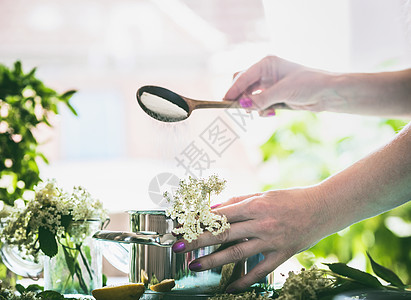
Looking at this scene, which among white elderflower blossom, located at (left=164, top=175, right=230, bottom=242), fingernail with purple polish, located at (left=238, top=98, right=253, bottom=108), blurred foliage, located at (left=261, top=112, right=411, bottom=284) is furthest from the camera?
blurred foliage, located at (left=261, top=112, right=411, bottom=284)

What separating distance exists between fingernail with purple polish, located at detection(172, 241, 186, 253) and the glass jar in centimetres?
19

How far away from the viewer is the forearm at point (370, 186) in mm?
569

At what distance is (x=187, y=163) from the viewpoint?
2.31 ft

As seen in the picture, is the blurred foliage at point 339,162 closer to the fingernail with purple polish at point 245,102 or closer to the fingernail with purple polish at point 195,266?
the fingernail with purple polish at point 245,102

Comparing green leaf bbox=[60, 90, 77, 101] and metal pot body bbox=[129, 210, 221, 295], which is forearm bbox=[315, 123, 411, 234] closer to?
metal pot body bbox=[129, 210, 221, 295]

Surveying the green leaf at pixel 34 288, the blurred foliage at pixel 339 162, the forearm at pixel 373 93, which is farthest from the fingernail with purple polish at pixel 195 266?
the blurred foliage at pixel 339 162

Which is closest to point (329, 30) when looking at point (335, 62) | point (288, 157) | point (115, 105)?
point (335, 62)

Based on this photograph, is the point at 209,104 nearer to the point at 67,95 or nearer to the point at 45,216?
the point at 45,216

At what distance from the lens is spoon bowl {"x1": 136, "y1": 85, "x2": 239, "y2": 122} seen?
2.24 feet

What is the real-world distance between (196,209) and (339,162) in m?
1.30

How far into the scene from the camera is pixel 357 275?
1.86 ft

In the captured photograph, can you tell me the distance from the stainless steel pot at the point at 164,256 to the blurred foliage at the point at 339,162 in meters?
0.93

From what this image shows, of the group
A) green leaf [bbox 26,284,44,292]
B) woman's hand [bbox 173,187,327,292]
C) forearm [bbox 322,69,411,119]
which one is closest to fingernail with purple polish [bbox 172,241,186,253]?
woman's hand [bbox 173,187,327,292]

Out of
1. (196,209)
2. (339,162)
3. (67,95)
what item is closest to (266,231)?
(196,209)
